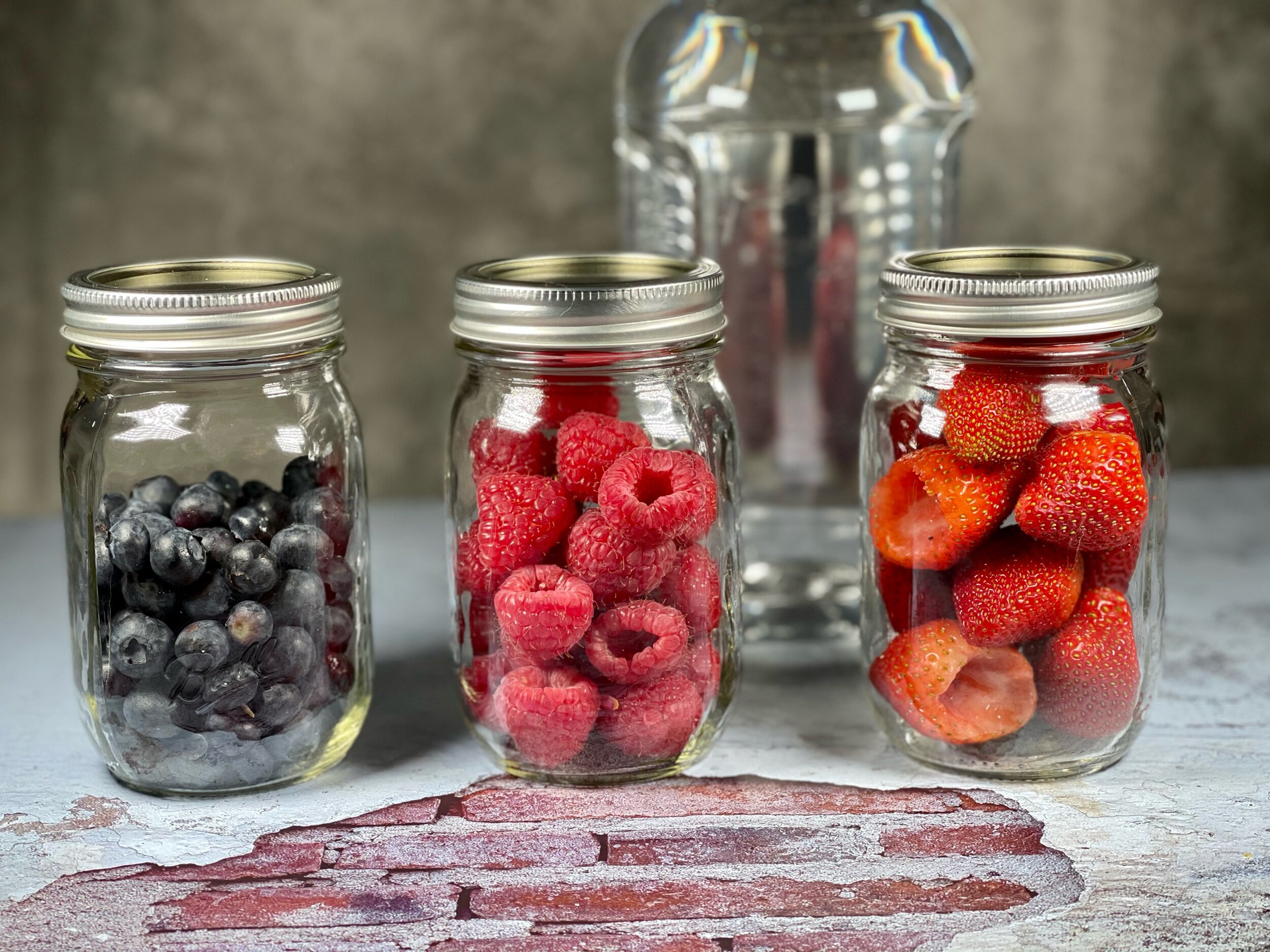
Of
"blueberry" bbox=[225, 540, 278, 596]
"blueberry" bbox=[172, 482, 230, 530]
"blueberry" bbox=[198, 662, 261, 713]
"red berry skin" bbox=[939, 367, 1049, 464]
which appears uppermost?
"red berry skin" bbox=[939, 367, 1049, 464]

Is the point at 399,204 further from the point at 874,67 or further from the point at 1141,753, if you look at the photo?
the point at 1141,753

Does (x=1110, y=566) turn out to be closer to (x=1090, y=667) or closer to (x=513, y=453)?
(x=1090, y=667)

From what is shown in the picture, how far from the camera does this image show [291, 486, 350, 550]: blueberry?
90 centimetres

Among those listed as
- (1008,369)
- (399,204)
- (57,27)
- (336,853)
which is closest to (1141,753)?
(1008,369)

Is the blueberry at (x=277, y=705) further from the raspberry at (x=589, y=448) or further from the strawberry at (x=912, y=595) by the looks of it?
the strawberry at (x=912, y=595)

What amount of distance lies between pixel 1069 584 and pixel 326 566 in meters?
0.45

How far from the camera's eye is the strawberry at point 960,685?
880 millimetres

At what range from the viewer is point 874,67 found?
3.92 ft

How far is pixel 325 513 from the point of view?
91 centimetres

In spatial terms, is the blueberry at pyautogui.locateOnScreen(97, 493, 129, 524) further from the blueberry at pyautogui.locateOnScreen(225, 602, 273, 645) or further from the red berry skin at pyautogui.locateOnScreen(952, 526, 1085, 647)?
the red berry skin at pyautogui.locateOnScreen(952, 526, 1085, 647)

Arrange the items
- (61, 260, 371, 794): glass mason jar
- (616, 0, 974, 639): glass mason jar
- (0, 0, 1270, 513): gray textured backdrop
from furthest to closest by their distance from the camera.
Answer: (0, 0, 1270, 513): gray textured backdrop < (616, 0, 974, 639): glass mason jar < (61, 260, 371, 794): glass mason jar

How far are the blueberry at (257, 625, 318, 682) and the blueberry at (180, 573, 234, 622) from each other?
33 millimetres

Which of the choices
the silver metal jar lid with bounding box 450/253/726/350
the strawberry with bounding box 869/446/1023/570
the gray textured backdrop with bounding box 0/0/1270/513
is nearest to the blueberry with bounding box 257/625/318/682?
the silver metal jar lid with bounding box 450/253/726/350

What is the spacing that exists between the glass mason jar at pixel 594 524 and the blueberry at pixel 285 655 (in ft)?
0.36
